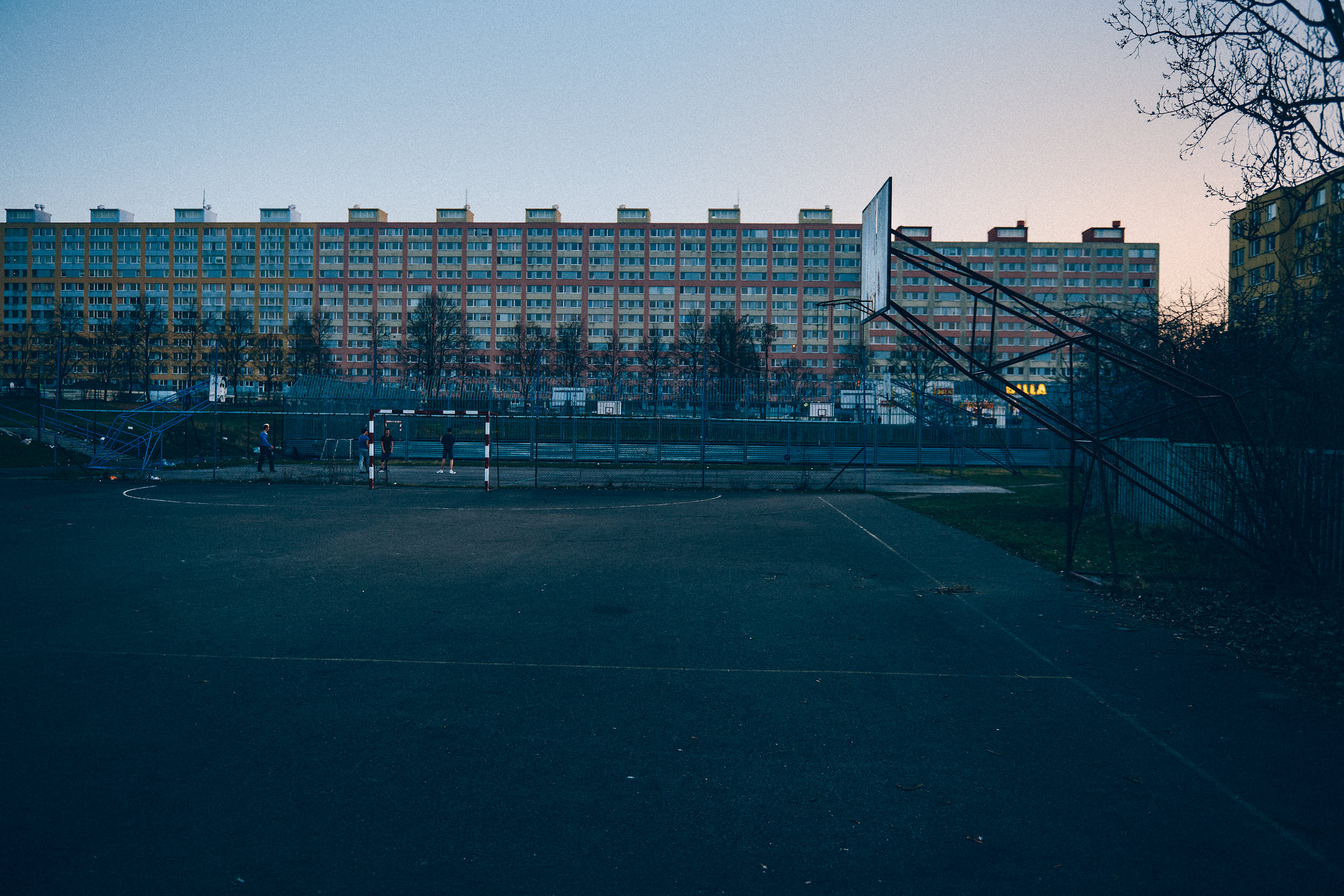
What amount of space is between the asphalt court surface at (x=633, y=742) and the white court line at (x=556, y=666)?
36 millimetres

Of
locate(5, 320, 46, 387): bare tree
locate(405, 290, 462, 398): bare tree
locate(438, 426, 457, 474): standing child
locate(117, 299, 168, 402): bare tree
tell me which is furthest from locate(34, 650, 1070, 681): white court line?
locate(405, 290, 462, 398): bare tree

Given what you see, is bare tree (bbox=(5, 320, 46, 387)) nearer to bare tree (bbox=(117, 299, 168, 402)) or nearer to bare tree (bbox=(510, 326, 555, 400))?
bare tree (bbox=(117, 299, 168, 402))

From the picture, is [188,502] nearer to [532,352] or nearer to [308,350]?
[532,352]

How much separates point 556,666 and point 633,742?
1.67 m

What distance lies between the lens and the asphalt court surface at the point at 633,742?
355cm

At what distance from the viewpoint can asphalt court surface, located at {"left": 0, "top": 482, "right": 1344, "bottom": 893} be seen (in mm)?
3555

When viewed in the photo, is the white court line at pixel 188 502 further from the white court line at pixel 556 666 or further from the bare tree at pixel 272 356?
the bare tree at pixel 272 356

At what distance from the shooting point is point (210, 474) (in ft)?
90.2

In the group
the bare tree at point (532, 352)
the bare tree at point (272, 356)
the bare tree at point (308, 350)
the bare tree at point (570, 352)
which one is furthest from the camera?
the bare tree at point (272, 356)

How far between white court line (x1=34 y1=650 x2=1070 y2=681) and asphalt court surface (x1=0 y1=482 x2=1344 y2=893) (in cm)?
4

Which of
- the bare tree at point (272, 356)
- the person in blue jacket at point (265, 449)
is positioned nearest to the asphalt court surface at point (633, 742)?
the person in blue jacket at point (265, 449)

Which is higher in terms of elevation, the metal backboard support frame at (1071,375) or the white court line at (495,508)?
the metal backboard support frame at (1071,375)

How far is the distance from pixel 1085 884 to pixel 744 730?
2068mm

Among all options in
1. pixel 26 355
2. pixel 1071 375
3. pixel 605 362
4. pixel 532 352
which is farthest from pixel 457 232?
pixel 1071 375
